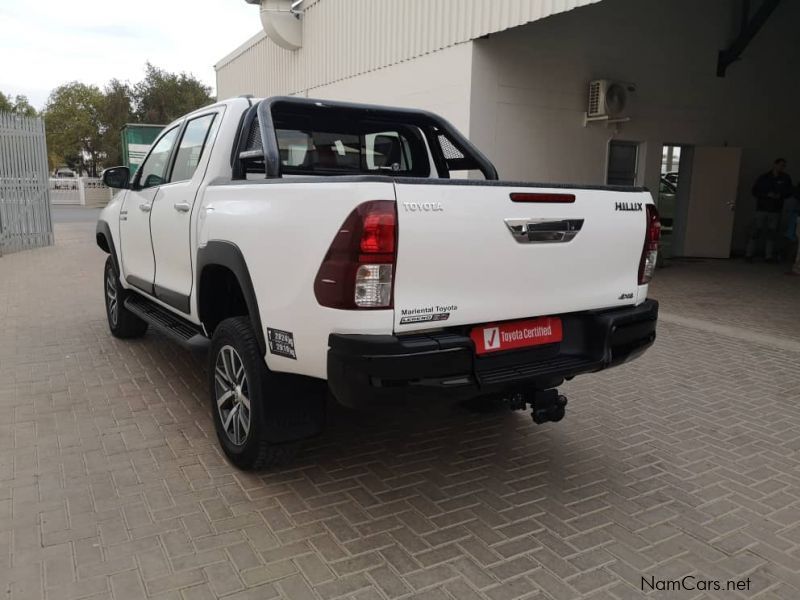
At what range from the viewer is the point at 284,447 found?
133 inches

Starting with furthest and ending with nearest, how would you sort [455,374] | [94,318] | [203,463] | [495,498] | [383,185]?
[94,318] → [203,463] → [495,498] → [455,374] → [383,185]

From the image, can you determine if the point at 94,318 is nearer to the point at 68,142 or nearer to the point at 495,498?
the point at 495,498

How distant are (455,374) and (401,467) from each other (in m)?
1.13

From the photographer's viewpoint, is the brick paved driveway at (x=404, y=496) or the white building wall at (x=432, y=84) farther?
the white building wall at (x=432, y=84)

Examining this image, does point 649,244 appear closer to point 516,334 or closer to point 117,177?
point 516,334

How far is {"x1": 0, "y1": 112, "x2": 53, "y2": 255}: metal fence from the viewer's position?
1314cm

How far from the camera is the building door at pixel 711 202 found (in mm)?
13367

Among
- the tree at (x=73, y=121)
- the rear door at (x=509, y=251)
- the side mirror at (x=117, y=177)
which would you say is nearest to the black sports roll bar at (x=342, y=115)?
the rear door at (x=509, y=251)

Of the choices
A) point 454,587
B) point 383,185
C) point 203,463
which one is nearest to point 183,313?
point 203,463

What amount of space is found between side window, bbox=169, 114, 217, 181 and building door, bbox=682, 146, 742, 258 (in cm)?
1155

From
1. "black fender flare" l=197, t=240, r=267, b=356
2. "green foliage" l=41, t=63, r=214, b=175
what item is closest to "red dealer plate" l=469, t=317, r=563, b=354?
"black fender flare" l=197, t=240, r=267, b=356

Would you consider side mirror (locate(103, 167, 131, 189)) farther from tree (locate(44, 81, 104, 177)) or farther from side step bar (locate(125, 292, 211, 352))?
tree (locate(44, 81, 104, 177))

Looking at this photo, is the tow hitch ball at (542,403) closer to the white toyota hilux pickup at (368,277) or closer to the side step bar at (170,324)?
the white toyota hilux pickup at (368,277)

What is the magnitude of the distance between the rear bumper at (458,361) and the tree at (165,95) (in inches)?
1461
